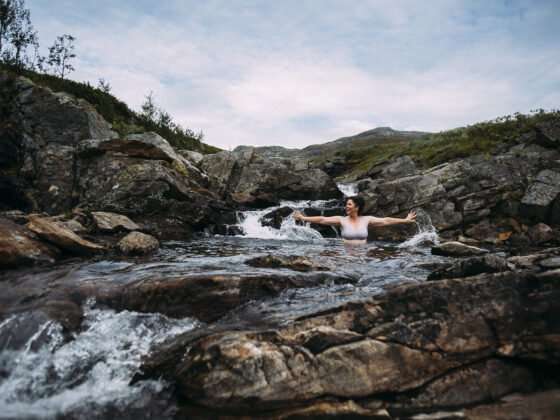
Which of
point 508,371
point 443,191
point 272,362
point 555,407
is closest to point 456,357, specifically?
point 508,371

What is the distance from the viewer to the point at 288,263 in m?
7.28

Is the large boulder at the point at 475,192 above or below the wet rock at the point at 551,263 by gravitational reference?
above

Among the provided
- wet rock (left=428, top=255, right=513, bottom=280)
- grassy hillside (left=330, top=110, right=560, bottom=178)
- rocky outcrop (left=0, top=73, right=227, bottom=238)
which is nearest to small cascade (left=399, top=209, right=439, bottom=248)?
wet rock (left=428, top=255, right=513, bottom=280)

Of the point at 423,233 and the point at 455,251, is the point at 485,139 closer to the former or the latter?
the point at 423,233

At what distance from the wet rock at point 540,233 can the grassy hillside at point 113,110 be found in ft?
79.9

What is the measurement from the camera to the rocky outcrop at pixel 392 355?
3.42 meters

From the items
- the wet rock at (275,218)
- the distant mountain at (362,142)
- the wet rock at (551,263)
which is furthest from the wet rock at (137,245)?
the distant mountain at (362,142)

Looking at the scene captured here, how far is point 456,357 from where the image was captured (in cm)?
370

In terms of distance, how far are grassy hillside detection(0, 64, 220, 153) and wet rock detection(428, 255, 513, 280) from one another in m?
24.3

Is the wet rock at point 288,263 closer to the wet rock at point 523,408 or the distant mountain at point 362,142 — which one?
the wet rock at point 523,408

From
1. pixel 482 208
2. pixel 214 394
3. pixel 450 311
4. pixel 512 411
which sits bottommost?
pixel 214 394

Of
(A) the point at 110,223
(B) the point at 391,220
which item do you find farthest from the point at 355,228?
(A) the point at 110,223

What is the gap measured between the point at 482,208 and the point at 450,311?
14.1 m

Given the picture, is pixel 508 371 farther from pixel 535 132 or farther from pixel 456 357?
pixel 535 132
